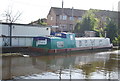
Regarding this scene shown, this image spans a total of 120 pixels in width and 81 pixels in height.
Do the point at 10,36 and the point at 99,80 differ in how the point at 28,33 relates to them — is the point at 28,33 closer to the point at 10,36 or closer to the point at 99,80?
the point at 10,36

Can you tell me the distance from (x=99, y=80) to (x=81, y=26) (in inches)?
1319

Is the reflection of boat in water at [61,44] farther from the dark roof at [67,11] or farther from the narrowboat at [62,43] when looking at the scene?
the dark roof at [67,11]

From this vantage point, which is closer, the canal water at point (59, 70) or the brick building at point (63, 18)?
the canal water at point (59, 70)

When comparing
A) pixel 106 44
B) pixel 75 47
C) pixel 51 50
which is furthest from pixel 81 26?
pixel 51 50

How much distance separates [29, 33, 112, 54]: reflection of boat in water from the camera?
21964 mm

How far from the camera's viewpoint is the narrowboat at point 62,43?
866 inches

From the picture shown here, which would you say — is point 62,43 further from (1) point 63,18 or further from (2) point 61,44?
(1) point 63,18

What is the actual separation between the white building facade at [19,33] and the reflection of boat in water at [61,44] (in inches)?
A: 104

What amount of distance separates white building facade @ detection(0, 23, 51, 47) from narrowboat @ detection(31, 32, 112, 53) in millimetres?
2637

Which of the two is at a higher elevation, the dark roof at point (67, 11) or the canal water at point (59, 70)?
the dark roof at point (67, 11)

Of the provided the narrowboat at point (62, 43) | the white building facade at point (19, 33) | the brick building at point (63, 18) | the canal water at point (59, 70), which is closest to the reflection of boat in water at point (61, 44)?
the narrowboat at point (62, 43)

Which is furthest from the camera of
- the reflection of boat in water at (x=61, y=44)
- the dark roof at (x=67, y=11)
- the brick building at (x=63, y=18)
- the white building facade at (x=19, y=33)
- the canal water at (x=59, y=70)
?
the dark roof at (x=67, y=11)

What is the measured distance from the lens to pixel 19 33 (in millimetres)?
24875

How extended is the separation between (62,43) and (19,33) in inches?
237
